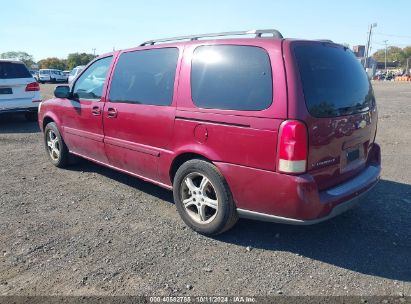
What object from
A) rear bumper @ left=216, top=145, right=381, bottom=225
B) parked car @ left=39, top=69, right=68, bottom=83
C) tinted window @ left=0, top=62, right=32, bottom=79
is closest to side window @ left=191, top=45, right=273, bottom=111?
rear bumper @ left=216, top=145, right=381, bottom=225

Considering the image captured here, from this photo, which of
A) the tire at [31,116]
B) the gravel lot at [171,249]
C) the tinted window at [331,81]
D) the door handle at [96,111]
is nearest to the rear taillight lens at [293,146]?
the tinted window at [331,81]

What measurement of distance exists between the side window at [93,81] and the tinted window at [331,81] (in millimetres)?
2815

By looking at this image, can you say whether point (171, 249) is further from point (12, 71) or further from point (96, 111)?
point (12, 71)

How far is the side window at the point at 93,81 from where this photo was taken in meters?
5.02

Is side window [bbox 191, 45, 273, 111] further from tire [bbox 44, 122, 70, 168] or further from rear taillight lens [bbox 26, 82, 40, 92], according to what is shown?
A: rear taillight lens [bbox 26, 82, 40, 92]

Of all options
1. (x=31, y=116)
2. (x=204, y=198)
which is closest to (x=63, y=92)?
(x=204, y=198)

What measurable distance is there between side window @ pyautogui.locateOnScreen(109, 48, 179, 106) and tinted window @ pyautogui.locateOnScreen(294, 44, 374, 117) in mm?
1422

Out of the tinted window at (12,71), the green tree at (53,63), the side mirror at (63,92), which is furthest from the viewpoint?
the green tree at (53,63)

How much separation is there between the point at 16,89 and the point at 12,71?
1.71 feet

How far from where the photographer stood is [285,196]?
10.2 feet

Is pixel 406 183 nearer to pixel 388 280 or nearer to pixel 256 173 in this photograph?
pixel 388 280

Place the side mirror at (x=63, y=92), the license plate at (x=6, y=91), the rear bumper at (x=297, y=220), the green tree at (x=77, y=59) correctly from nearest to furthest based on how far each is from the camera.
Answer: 1. the rear bumper at (x=297, y=220)
2. the side mirror at (x=63, y=92)
3. the license plate at (x=6, y=91)
4. the green tree at (x=77, y=59)

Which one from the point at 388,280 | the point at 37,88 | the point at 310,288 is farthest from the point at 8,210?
the point at 37,88

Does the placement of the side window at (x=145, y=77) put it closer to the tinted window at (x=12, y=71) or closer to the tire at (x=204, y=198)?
the tire at (x=204, y=198)
